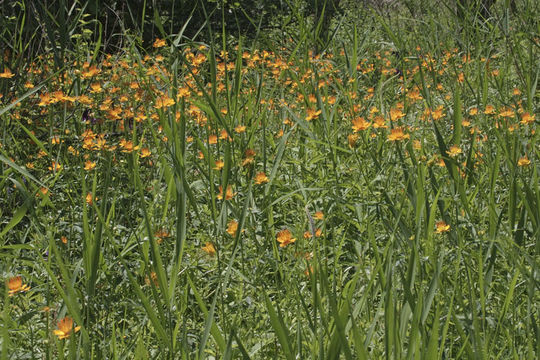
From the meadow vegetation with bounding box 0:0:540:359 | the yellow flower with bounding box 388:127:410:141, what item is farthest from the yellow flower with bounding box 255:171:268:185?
the yellow flower with bounding box 388:127:410:141

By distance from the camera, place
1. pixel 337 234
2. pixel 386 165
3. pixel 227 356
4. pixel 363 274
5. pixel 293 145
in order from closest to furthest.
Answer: pixel 227 356 → pixel 363 274 → pixel 337 234 → pixel 386 165 → pixel 293 145

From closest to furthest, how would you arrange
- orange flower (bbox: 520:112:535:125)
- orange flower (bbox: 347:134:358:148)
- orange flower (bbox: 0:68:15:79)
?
orange flower (bbox: 520:112:535:125) → orange flower (bbox: 347:134:358:148) → orange flower (bbox: 0:68:15:79)

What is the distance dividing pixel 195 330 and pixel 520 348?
747mm

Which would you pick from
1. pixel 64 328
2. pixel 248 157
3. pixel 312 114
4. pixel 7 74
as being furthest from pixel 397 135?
pixel 7 74

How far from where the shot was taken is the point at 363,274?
67.3 inches

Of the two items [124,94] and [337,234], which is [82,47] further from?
[337,234]

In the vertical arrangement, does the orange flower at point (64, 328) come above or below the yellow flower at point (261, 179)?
below

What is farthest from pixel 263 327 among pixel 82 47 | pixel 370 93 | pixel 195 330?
pixel 82 47

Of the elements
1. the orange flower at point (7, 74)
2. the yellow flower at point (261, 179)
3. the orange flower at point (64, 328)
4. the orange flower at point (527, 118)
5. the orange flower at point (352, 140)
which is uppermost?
the orange flower at point (527, 118)

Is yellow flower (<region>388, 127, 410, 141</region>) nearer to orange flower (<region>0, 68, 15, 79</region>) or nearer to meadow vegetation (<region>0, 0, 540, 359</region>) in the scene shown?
meadow vegetation (<region>0, 0, 540, 359</region>)

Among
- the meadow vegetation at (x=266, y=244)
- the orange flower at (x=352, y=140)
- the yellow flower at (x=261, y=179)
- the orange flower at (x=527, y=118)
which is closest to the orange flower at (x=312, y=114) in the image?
the meadow vegetation at (x=266, y=244)

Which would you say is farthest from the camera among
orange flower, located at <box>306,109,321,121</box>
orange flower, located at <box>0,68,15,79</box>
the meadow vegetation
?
orange flower, located at <box>0,68,15,79</box>

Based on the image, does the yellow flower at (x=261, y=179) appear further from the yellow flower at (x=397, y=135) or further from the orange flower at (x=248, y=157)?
the yellow flower at (x=397, y=135)

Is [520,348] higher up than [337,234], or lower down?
higher up
